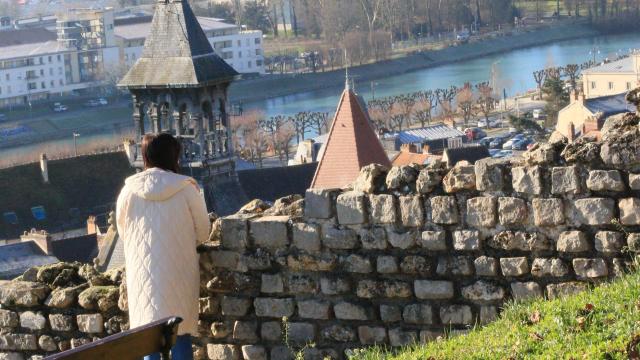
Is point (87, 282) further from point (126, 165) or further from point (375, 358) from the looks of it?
point (126, 165)

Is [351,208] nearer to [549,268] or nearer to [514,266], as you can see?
[514,266]

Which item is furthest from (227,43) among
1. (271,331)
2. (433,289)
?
(433,289)

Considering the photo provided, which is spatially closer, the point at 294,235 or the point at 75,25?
the point at 294,235

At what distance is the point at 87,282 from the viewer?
795cm

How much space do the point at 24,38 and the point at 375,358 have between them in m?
108

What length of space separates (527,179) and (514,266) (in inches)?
16.6

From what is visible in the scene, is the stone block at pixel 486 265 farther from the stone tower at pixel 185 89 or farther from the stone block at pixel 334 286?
the stone tower at pixel 185 89

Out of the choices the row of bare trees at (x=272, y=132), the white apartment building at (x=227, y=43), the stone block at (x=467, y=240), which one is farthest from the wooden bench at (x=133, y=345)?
the white apartment building at (x=227, y=43)

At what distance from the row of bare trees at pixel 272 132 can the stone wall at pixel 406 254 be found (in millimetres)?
59352

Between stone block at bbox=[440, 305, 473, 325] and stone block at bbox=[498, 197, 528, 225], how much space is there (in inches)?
18.5

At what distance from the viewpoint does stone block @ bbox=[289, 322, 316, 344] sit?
24.1 ft

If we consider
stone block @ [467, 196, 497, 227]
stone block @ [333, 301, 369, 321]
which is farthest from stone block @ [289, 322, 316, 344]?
stone block @ [467, 196, 497, 227]

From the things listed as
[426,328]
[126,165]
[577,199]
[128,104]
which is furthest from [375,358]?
[128,104]

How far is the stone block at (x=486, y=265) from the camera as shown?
22.7 feet
